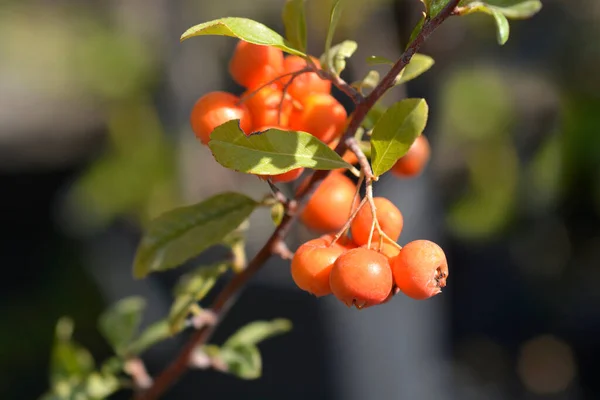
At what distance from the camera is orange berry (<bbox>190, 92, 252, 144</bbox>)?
624mm

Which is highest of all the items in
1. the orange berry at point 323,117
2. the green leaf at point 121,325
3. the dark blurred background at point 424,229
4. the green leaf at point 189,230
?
the orange berry at point 323,117

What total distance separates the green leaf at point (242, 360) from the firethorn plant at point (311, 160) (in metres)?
0.07

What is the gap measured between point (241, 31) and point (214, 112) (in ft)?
0.28

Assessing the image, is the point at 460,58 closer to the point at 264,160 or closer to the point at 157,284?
the point at 157,284

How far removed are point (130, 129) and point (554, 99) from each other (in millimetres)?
1850

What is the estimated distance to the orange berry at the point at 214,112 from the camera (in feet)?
2.05

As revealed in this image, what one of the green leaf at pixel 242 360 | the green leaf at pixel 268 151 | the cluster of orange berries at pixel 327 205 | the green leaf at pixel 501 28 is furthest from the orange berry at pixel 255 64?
the green leaf at pixel 242 360

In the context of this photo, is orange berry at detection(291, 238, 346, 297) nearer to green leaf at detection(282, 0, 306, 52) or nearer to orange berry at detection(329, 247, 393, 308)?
orange berry at detection(329, 247, 393, 308)

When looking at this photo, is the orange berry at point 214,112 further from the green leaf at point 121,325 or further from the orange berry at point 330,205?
the green leaf at point 121,325

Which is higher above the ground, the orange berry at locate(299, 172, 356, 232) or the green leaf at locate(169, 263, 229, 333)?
the orange berry at locate(299, 172, 356, 232)

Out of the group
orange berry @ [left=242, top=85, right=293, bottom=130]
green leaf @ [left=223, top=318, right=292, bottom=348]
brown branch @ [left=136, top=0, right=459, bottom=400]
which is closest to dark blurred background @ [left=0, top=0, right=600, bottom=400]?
green leaf @ [left=223, top=318, right=292, bottom=348]

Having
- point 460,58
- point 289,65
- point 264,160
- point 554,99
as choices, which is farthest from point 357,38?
point 264,160

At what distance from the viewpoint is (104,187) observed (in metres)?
2.87

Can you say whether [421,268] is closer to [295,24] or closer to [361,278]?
[361,278]
